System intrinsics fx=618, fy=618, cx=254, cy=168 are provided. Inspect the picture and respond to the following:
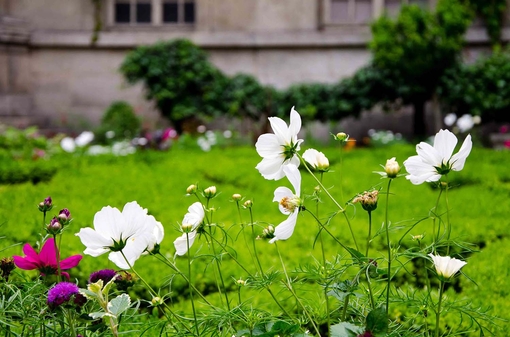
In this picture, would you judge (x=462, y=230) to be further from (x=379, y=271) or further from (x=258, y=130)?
(x=258, y=130)

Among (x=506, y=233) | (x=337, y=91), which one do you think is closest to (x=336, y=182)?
(x=506, y=233)

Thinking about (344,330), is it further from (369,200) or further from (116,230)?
(116,230)

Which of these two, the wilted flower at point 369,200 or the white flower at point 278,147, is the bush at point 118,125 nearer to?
the white flower at point 278,147

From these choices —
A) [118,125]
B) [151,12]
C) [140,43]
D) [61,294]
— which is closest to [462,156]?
[61,294]

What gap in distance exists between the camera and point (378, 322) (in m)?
1.28

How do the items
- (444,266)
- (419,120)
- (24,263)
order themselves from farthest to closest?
(419,120) < (24,263) < (444,266)

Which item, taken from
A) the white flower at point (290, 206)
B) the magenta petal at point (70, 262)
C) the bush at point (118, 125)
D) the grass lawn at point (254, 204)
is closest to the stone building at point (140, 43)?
the bush at point (118, 125)

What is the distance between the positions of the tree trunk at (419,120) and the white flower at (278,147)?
9.33 metres

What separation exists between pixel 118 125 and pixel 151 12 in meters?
2.96

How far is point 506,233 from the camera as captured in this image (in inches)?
141

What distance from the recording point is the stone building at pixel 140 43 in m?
11.2

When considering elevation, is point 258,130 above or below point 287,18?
below

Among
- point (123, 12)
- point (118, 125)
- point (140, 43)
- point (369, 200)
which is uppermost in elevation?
point (123, 12)

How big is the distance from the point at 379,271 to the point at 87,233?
0.64m
